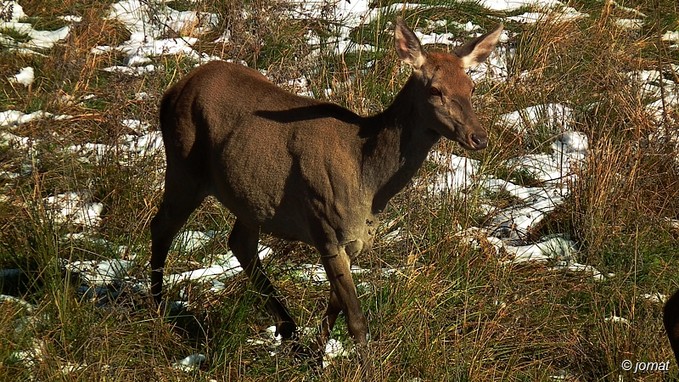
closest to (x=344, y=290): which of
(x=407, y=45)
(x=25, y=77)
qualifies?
(x=407, y=45)

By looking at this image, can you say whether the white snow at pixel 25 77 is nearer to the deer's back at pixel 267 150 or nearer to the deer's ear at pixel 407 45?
the deer's back at pixel 267 150

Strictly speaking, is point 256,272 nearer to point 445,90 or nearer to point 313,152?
point 313,152

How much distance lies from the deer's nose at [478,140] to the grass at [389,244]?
765 millimetres

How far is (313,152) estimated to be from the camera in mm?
6031

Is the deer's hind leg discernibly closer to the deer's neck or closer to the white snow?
the deer's neck

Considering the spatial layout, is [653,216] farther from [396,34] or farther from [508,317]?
[396,34]

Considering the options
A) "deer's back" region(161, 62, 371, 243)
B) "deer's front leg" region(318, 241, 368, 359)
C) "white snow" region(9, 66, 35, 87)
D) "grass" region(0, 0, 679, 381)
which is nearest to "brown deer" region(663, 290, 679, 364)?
"grass" region(0, 0, 679, 381)

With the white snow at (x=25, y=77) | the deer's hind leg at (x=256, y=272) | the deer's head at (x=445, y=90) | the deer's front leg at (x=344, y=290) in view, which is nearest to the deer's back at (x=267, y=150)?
the deer's front leg at (x=344, y=290)

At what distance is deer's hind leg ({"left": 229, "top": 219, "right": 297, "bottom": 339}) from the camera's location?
614 centimetres

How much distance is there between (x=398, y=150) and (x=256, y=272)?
1.05 meters

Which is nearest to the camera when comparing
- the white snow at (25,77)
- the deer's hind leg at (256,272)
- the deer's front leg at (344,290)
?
the deer's front leg at (344,290)

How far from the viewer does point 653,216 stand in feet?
25.0

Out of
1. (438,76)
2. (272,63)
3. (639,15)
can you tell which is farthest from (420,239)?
(639,15)

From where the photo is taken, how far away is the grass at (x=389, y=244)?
558 cm
